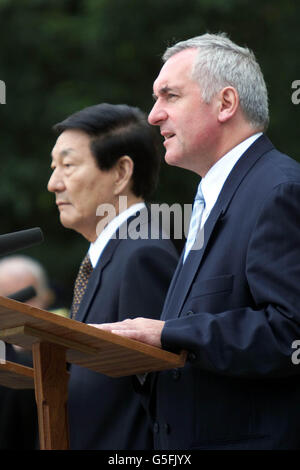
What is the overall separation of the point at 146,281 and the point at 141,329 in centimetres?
101

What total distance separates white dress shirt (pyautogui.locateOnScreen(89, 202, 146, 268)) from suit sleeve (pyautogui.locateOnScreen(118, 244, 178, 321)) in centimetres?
32

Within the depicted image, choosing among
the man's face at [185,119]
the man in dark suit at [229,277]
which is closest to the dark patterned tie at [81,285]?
the man in dark suit at [229,277]

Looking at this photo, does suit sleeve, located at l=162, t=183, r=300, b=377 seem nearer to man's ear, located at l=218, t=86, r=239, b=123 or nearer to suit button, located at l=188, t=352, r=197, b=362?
suit button, located at l=188, t=352, r=197, b=362

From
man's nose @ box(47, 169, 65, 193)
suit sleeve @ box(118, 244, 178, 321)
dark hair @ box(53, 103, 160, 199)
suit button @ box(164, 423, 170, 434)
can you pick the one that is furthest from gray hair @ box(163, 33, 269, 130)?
suit button @ box(164, 423, 170, 434)

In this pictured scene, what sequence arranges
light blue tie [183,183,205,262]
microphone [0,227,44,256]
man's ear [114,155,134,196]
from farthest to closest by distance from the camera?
1. man's ear [114,155,134,196]
2. light blue tie [183,183,205,262]
3. microphone [0,227,44,256]

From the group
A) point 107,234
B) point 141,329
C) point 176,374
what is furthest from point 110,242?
point 141,329

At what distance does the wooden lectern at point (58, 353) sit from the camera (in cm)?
269

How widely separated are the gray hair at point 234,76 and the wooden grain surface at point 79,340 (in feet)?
3.46

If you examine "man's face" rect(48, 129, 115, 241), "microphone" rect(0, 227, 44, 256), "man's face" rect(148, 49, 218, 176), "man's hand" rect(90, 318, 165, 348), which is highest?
"man's face" rect(148, 49, 218, 176)

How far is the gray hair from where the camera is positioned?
11.5 feet

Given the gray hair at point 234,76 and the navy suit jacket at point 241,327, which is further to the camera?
the gray hair at point 234,76

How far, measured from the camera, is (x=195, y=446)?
3.03 meters

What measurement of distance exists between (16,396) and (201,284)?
9.02 ft

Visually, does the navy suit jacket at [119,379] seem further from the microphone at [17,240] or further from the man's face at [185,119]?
the microphone at [17,240]
